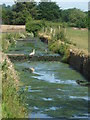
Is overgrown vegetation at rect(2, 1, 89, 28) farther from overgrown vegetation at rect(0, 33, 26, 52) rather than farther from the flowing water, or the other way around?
the flowing water

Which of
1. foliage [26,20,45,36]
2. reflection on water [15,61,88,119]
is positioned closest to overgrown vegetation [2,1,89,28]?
foliage [26,20,45,36]

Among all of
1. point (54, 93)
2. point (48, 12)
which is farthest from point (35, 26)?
point (54, 93)

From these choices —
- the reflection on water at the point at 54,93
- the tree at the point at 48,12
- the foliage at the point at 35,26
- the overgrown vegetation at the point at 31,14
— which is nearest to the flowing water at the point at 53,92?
the reflection on water at the point at 54,93

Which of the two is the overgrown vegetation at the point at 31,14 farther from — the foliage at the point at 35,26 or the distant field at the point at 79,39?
the distant field at the point at 79,39

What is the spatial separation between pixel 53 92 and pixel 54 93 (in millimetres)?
214

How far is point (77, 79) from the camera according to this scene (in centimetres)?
1795

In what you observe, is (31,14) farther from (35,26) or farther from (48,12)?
(35,26)

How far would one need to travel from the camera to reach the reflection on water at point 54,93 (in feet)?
38.7

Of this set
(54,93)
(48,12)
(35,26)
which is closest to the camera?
(54,93)

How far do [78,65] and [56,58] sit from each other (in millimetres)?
4232

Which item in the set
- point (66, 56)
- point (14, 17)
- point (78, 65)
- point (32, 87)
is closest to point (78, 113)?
point (32, 87)

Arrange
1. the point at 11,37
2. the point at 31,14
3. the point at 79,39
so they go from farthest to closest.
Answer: the point at 31,14 → the point at 79,39 → the point at 11,37

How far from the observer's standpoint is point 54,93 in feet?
48.2

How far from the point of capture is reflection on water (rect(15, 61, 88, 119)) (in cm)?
1179
